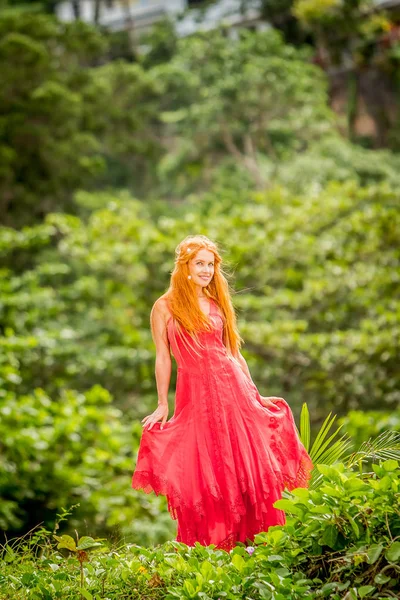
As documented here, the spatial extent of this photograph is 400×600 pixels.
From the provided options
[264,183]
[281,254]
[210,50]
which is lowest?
[264,183]

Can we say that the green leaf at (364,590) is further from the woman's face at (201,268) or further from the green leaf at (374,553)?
the woman's face at (201,268)

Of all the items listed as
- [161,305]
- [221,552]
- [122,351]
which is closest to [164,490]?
[221,552]

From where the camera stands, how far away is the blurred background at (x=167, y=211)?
7.44 m

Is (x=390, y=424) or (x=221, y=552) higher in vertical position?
(x=221, y=552)

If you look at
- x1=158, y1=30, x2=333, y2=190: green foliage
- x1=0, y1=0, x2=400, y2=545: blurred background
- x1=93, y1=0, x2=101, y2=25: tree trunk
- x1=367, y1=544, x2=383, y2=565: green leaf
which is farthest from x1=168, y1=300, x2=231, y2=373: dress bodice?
x1=93, y1=0, x2=101, y2=25: tree trunk

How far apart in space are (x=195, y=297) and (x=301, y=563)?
110cm

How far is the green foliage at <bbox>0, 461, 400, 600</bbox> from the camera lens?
242 centimetres

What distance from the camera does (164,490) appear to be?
10.2 ft

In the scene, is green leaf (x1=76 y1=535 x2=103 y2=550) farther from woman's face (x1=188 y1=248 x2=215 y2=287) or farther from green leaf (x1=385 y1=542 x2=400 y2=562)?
woman's face (x1=188 y1=248 x2=215 y2=287)

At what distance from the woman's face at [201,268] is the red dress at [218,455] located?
0.19m

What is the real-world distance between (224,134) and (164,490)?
15.8 metres

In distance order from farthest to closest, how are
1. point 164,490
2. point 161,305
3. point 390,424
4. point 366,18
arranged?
point 366,18, point 390,424, point 161,305, point 164,490

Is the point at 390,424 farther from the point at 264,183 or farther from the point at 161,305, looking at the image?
the point at 264,183

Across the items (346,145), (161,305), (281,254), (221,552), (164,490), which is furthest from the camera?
(346,145)
